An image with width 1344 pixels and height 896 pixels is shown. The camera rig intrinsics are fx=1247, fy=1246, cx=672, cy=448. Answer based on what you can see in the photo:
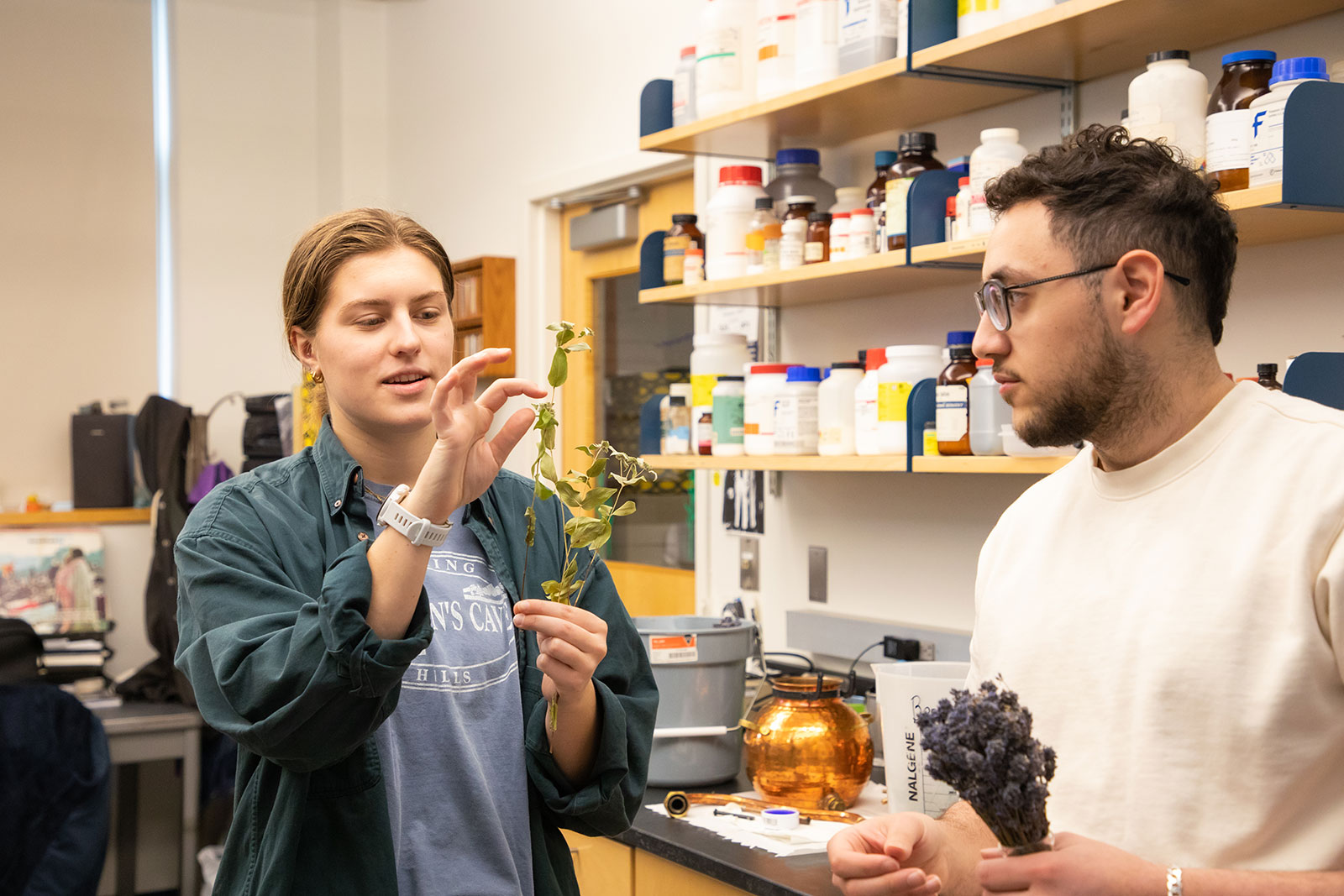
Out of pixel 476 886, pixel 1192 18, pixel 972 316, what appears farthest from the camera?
pixel 972 316

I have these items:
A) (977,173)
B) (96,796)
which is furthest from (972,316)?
(96,796)

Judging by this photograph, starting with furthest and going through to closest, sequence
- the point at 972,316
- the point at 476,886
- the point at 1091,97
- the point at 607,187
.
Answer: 1. the point at 607,187
2. the point at 972,316
3. the point at 1091,97
4. the point at 476,886

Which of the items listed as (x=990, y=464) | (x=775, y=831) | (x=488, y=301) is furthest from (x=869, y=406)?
(x=488, y=301)

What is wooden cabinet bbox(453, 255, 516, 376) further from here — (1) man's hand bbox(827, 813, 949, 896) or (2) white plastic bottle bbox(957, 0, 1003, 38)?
(1) man's hand bbox(827, 813, 949, 896)

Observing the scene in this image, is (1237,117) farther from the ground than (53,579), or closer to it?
farther from the ground

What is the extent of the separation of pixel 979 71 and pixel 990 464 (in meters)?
0.70

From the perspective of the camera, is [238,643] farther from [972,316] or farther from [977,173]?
[972,316]

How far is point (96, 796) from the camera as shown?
3.43 meters

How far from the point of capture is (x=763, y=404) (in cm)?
246

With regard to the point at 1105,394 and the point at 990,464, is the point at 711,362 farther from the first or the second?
the point at 1105,394

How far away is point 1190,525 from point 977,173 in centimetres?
→ 94

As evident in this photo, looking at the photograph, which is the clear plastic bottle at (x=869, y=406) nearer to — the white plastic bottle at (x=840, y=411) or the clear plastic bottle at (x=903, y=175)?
the white plastic bottle at (x=840, y=411)

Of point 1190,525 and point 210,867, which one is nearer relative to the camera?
point 1190,525

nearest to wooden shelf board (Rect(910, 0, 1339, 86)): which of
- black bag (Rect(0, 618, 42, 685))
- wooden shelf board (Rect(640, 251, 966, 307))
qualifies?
wooden shelf board (Rect(640, 251, 966, 307))
